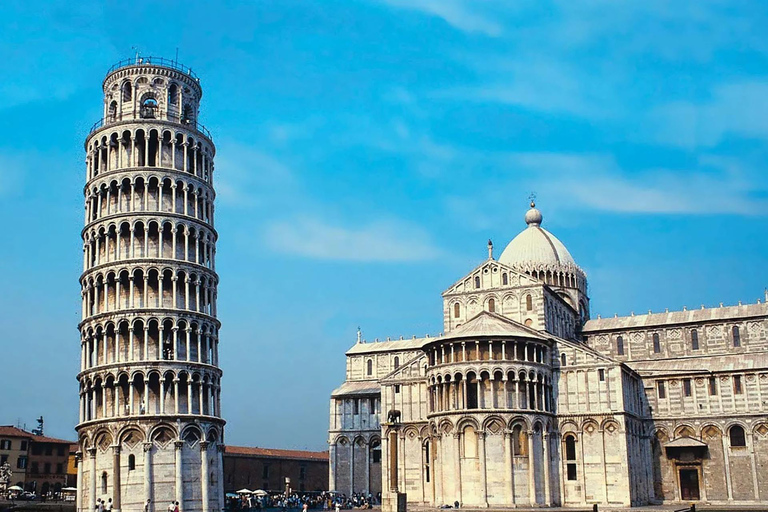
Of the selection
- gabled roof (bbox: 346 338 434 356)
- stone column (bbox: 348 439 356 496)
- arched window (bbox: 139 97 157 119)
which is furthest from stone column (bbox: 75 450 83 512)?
gabled roof (bbox: 346 338 434 356)

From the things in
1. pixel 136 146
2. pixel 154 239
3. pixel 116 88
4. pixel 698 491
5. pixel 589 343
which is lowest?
pixel 698 491

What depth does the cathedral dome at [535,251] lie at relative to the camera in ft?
261

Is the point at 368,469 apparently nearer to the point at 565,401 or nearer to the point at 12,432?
the point at 565,401

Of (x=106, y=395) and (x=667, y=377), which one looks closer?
(x=106, y=395)

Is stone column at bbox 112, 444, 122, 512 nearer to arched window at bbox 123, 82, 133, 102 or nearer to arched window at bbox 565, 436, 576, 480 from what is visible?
arched window at bbox 123, 82, 133, 102

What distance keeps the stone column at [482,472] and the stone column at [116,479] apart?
23661 mm

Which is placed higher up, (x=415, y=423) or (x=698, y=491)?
(x=415, y=423)

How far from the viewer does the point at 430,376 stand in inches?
2537

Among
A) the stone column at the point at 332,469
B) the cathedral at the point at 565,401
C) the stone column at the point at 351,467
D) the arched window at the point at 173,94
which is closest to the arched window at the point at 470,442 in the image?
the cathedral at the point at 565,401

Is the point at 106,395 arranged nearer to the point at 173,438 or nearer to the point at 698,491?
the point at 173,438

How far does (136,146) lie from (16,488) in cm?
4492

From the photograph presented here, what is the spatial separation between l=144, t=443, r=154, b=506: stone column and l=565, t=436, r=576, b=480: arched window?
29.9 metres

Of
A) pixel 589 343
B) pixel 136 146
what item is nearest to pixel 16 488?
pixel 136 146

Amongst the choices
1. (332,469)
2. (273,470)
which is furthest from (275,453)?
(332,469)
